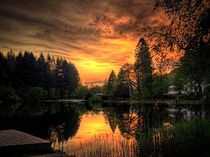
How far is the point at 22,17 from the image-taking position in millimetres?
21375

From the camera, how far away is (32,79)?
76062 mm

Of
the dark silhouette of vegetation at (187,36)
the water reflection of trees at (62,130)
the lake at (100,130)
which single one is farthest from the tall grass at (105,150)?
the dark silhouette of vegetation at (187,36)

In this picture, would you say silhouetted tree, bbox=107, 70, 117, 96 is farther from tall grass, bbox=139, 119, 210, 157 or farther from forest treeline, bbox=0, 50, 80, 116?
tall grass, bbox=139, 119, 210, 157

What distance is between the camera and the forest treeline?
174ft

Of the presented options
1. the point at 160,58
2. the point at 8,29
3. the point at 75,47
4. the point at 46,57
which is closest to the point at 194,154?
the point at 160,58

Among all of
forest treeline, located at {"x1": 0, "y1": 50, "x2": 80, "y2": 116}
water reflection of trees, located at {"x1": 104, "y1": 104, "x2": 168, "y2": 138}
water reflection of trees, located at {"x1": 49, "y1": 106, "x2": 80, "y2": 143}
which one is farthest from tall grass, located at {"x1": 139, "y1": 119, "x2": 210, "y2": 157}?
forest treeline, located at {"x1": 0, "y1": 50, "x2": 80, "y2": 116}

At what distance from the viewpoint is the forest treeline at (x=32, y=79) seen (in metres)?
53.0

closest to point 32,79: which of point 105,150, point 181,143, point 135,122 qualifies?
point 135,122

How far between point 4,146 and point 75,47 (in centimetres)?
2670

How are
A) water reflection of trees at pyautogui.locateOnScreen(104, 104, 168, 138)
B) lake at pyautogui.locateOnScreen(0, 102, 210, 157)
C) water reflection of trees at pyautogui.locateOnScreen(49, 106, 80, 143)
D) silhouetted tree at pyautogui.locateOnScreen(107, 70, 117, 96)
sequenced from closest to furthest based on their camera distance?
lake at pyautogui.locateOnScreen(0, 102, 210, 157), water reflection of trees at pyautogui.locateOnScreen(49, 106, 80, 143), water reflection of trees at pyautogui.locateOnScreen(104, 104, 168, 138), silhouetted tree at pyautogui.locateOnScreen(107, 70, 117, 96)

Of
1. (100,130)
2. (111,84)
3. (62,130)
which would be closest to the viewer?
(62,130)

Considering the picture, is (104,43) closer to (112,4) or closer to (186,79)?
(112,4)

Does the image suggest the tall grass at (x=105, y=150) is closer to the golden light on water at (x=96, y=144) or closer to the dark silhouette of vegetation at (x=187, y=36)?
the golden light on water at (x=96, y=144)

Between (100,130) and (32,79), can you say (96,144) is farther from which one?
(32,79)
